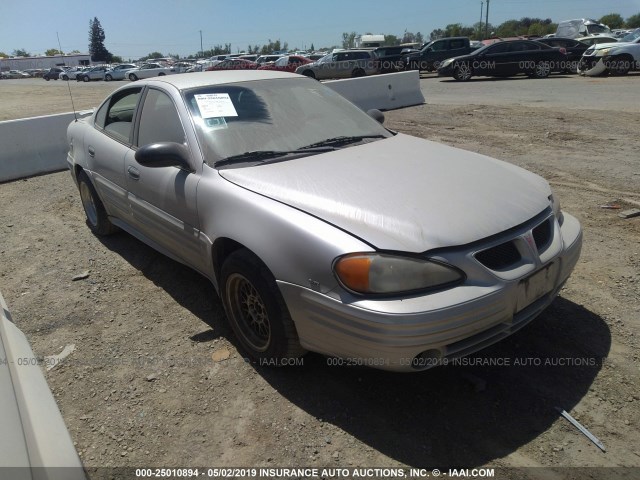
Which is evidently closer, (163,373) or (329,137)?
(163,373)

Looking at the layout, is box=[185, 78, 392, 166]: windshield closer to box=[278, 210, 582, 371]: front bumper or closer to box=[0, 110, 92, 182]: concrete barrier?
box=[278, 210, 582, 371]: front bumper

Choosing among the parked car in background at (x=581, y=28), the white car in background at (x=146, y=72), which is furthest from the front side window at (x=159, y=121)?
the white car in background at (x=146, y=72)

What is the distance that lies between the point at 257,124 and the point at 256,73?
90 cm

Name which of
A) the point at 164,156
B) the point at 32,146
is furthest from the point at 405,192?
the point at 32,146

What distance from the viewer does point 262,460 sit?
93.3 inches

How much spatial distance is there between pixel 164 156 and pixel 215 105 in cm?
57

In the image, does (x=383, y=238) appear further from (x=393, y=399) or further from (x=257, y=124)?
(x=257, y=124)

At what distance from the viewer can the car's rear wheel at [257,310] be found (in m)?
2.66

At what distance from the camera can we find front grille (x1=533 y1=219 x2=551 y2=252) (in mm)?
2678

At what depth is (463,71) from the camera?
20734 millimetres

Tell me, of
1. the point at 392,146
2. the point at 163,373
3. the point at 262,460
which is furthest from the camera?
the point at 392,146

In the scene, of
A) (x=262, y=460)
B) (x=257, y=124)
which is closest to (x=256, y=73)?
(x=257, y=124)

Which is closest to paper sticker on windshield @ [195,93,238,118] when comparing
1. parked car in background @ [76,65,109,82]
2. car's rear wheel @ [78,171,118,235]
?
car's rear wheel @ [78,171,118,235]

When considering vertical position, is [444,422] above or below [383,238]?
below
